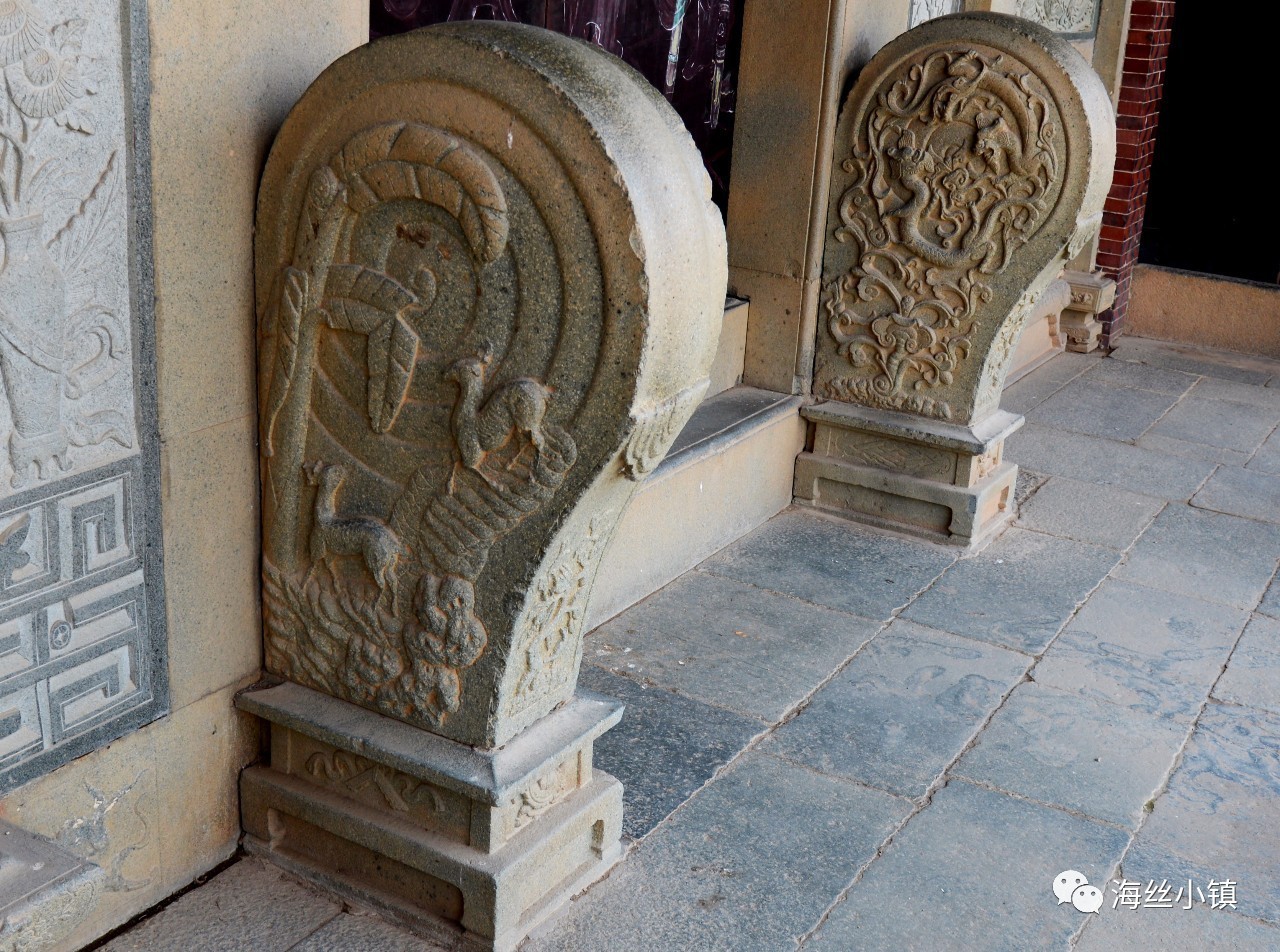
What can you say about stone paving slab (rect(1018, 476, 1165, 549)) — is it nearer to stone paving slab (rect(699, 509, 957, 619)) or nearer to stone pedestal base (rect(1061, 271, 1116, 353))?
stone paving slab (rect(699, 509, 957, 619))

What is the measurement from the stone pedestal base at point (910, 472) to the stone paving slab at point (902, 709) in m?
0.72

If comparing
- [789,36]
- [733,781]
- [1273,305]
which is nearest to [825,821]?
[733,781]

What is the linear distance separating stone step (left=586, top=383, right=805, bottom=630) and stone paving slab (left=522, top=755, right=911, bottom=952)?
828 millimetres

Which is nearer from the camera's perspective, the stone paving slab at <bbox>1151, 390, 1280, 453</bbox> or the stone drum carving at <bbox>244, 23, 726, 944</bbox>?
the stone drum carving at <bbox>244, 23, 726, 944</bbox>

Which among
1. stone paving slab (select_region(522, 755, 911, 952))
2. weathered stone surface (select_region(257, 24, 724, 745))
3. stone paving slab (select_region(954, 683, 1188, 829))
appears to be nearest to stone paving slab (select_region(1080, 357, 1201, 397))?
stone paving slab (select_region(954, 683, 1188, 829))

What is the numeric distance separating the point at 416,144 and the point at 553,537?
660 mm

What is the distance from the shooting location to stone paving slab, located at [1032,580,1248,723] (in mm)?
3527

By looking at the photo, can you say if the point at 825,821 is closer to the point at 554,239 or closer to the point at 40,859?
the point at 554,239

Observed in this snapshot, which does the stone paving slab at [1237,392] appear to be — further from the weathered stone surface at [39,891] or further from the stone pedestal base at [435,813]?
the weathered stone surface at [39,891]

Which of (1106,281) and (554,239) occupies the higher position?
(554,239)

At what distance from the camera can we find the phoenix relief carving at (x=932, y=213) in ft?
13.4

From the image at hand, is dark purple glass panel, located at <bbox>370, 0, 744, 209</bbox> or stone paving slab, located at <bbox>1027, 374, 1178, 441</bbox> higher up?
dark purple glass panel, located at <bbox>370, 0, 744, 209</bbox>

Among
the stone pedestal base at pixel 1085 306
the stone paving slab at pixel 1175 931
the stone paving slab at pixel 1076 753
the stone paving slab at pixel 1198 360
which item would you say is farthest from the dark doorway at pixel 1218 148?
the stone paving slab at pixel 1175 931

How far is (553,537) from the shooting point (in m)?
2.23
